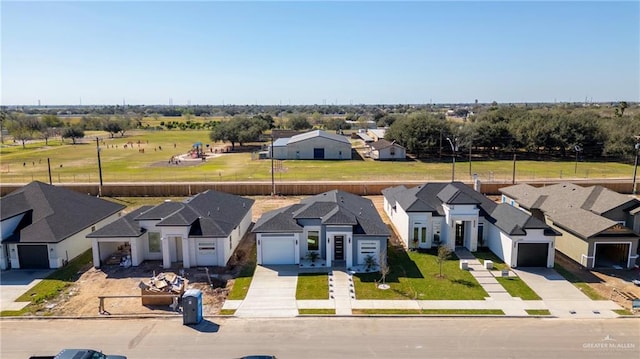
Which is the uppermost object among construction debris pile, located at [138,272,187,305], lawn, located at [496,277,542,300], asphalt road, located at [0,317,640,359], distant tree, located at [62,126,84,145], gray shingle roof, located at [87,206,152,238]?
Result: distant tree, located at [62,126,84,145]

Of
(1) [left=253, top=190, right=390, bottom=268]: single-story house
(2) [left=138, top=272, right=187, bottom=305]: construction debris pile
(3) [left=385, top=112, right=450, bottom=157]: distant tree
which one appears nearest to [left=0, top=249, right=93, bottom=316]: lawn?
(2) [left=138, top=272, right=187, bottom=305]: construction debris pile

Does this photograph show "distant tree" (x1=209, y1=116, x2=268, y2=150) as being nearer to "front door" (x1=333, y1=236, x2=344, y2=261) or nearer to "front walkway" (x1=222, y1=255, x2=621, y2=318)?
"front door" (x1=333, y1=236, x2=344, y2=261)

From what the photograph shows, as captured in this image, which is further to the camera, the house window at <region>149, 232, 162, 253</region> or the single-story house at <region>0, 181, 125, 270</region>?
the house window at <region>149, 232, 162, 253</region>

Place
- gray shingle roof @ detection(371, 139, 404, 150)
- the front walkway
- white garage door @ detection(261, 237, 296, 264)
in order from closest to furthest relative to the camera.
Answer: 1. the front walkway
2. white garage door @ detection(261, 237, 296, 264)
3. gray shingle roof @ detection(371, 139, 404, 150)

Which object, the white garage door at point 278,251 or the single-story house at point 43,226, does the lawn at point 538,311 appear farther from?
the single-story house at point 43,226

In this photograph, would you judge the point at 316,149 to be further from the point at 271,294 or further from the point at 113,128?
the point at 113,128

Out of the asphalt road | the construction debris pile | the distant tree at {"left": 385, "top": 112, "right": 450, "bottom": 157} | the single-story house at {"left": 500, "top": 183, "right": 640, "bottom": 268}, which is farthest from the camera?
the distant tree at {"left": 385, "top": 112, "right": 450, "bottom": 157}

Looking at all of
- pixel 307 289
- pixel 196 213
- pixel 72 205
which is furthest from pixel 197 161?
pixel 307 289

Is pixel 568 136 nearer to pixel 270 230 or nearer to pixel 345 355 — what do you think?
pixel 270 230
